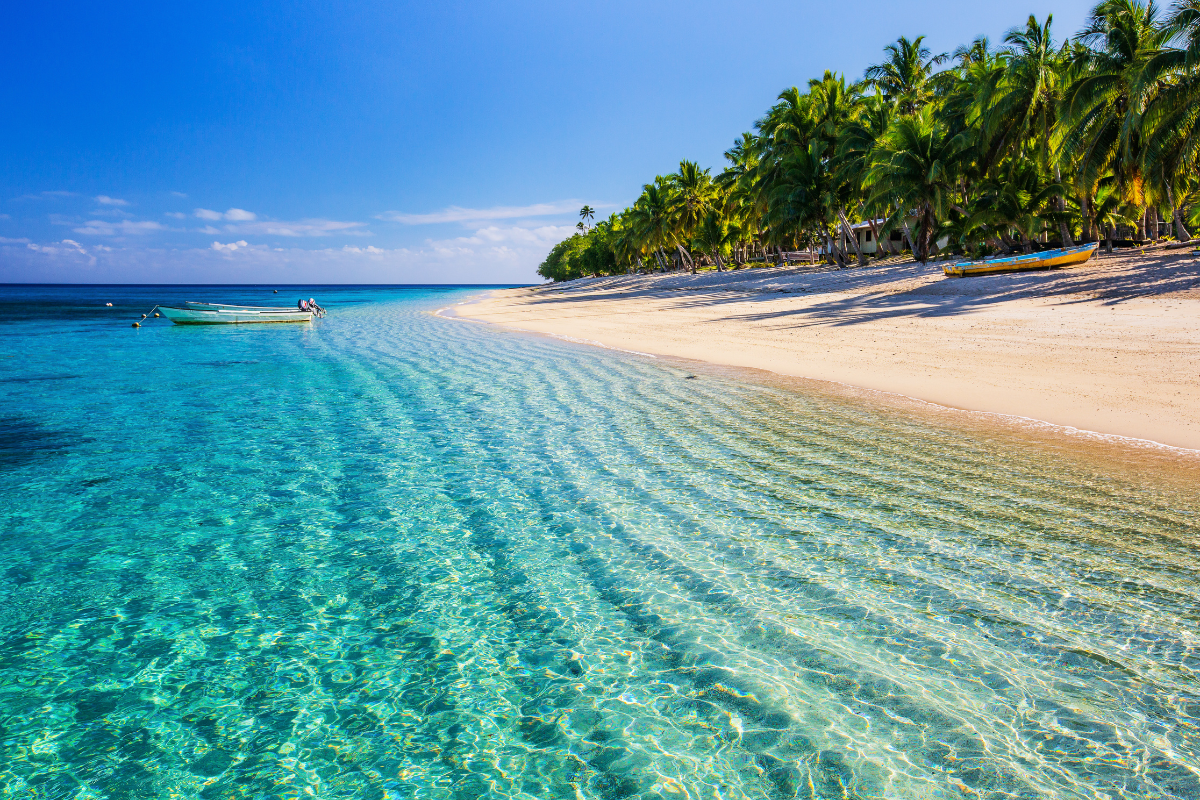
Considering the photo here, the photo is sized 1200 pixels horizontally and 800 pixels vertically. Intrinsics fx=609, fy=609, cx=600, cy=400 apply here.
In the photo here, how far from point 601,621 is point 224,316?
35.0 metres

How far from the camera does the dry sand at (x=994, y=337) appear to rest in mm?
9000

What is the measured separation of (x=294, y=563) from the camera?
4879 mm

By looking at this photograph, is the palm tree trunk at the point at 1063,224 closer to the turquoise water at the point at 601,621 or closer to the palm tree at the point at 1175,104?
the palm tree at the point at 1175,104

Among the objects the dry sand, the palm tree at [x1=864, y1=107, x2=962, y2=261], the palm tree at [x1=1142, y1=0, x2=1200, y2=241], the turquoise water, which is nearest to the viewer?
the turquoise water

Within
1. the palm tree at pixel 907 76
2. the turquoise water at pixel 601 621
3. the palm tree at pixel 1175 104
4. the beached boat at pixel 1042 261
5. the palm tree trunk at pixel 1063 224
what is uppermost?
the palm tree at pixel 907 76

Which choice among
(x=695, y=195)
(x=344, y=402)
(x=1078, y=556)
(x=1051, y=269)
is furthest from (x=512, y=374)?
(x=695, y=195)

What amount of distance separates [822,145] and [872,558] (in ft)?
129

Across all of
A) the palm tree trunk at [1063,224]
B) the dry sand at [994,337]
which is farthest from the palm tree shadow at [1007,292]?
the palm tree trunk at [1063,224]

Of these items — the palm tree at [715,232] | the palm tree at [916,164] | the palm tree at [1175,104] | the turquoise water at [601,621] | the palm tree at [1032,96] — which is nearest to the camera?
the turquoise water at [601,621]

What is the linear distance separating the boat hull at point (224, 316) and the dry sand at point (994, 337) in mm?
14854

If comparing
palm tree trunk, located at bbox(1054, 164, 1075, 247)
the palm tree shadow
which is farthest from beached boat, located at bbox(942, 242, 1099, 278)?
palm tree trunk, located at bbox(1054, 164, 1075, 247)

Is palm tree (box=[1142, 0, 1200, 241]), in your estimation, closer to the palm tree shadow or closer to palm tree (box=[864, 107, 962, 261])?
the palm tree shadow

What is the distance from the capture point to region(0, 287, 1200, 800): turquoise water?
284 centimetres

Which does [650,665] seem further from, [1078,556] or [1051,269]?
[1051,269]
